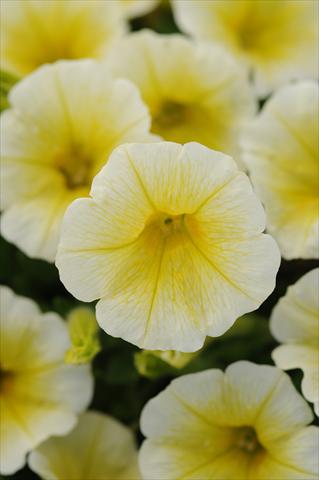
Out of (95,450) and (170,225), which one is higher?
(170,225)

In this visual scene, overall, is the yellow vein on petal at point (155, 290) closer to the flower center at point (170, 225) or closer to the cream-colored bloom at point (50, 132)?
the flower center at point (170, 225)

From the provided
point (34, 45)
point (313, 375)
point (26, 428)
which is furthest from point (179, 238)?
point (34, 45)

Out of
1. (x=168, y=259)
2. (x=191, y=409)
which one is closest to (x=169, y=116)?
(x=168, y=259)

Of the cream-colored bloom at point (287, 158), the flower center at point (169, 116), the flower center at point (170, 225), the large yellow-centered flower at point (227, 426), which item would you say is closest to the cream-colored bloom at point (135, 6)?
the flower center at point (169, 116)

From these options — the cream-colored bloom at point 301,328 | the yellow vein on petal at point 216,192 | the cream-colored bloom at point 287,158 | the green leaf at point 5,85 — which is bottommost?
the cream-colored bloom at point 301,328

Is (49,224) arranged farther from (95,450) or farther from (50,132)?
(95,450)

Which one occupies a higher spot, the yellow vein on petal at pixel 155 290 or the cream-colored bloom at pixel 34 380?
the yellow vein on petal at pixel 155 290
